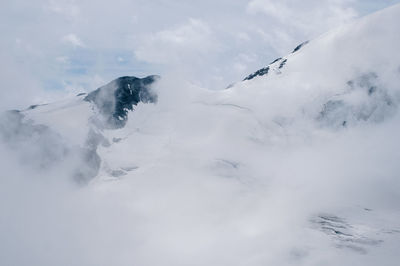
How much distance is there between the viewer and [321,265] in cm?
19738

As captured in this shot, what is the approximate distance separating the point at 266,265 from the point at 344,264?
3196cm

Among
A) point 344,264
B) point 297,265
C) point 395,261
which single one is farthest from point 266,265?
point 395,261

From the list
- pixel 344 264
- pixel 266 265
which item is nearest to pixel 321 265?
pixel 344 264

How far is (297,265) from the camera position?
199 metres

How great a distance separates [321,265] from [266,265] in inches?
894

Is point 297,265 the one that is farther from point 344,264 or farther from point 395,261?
point 395,261

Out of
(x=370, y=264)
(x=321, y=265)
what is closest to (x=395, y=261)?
(x=370, y=264)

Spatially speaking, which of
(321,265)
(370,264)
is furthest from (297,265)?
(370,264)

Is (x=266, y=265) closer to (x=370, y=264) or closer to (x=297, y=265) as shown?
(x=297, y=265)

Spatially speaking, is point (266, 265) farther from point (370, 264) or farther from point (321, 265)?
point (370, 264)

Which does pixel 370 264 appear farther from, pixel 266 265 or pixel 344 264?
pixel 266 265

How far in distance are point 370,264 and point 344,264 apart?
10498mm

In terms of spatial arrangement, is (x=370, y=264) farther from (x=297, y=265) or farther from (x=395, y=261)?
(x=297, y=265)

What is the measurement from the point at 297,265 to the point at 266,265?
42.7 ft
